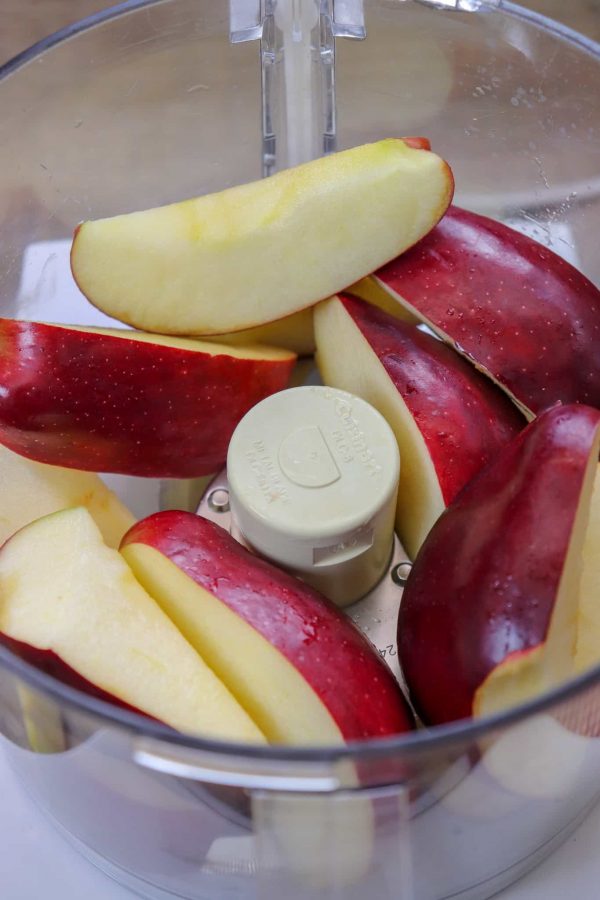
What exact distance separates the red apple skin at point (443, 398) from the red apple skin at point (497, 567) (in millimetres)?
74

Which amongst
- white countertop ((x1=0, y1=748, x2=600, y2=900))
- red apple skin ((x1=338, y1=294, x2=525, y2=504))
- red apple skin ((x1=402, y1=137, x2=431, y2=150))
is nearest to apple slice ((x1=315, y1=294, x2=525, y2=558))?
red apple skin ((x1=338, y1=294, x2=525, y2=504))

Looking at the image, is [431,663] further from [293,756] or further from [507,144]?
[507,144]

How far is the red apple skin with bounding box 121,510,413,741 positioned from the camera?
0.55m

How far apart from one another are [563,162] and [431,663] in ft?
1.65

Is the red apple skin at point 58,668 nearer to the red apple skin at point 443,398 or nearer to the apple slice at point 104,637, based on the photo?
the apple slice at point 104,637

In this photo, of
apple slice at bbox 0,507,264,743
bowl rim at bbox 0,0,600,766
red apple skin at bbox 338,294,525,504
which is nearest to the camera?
bowl rim at bbox 0,0,600,766

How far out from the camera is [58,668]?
54 centimetres

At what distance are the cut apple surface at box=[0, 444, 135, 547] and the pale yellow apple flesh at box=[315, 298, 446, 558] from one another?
181 millimetres

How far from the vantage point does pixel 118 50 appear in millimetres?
860

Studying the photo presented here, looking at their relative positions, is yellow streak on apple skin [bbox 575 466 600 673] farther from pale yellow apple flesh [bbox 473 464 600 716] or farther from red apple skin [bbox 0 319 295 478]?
red apple skin [bbox 0 319 295 478]

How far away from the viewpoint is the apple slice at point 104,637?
1.74 ft

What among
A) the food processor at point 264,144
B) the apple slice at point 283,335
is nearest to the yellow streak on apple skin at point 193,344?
the apple slice at point 283,335

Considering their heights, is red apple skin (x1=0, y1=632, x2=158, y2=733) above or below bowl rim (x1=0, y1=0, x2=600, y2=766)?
below

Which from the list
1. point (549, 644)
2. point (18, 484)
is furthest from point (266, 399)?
point (549, 644)
